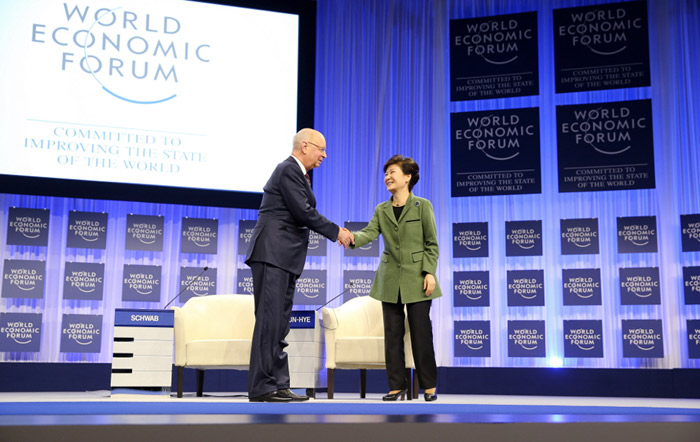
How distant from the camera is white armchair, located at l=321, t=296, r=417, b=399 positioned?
15.6ft

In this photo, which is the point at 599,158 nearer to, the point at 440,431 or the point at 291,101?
the point at 291,101

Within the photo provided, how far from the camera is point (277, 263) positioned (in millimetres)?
3678

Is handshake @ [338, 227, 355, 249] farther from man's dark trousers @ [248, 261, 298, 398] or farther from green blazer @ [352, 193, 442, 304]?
man's dark trousers @ [248, 261, 298, 398]

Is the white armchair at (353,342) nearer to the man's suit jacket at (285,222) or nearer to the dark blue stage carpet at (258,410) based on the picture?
the man's suit jacket at (285,222)

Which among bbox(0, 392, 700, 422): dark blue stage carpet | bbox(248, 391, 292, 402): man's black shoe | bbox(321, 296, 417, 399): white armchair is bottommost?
bbox(248, 391, 292, 402): man's black shoe

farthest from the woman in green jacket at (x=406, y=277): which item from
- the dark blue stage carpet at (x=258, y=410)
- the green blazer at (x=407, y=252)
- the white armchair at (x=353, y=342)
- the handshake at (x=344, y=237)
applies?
the dark blue stage carpet at (x=258, y=410)

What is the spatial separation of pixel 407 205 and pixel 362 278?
225 cm

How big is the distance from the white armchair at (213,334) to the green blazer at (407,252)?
3.52ft

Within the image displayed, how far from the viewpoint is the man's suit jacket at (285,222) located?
146 inches

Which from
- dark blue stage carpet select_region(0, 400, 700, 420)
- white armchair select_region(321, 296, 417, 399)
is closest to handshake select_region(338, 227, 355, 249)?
white armchair select_region(321, 296, 417, 399)

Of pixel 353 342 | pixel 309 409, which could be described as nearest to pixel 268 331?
pixel 309 409

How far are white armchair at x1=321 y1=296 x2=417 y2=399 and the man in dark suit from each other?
3.21 ft

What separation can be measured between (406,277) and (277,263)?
862 mm

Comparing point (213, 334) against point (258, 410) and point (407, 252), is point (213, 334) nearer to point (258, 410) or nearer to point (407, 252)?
point (407, 252)
